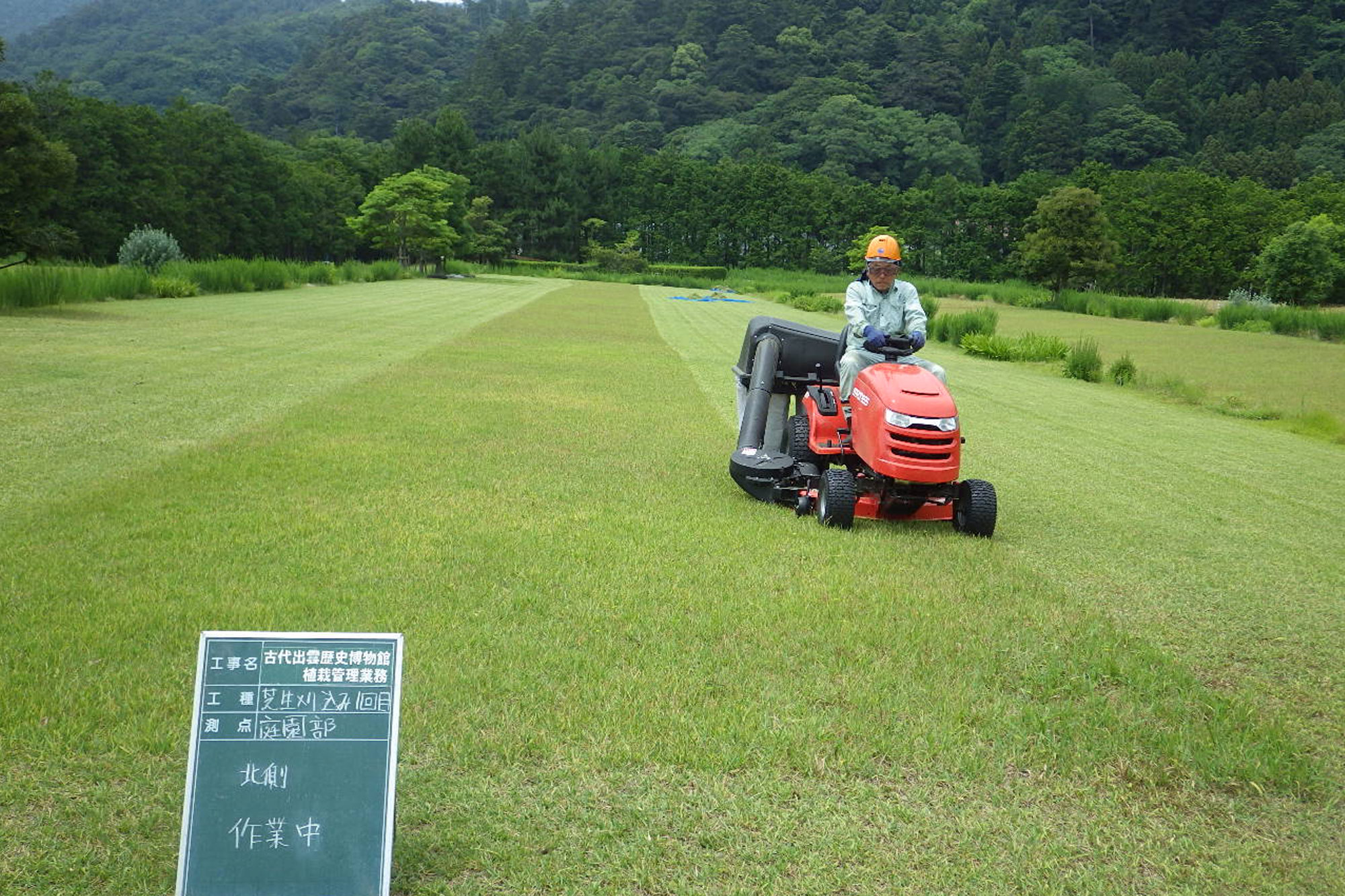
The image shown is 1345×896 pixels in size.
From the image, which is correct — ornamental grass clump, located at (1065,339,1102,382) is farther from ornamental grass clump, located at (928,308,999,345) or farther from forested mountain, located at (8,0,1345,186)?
forested mountain, located at (8,0,1345,186)

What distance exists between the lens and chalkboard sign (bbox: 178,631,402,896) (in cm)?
279

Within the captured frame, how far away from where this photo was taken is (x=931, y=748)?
13.7 feet

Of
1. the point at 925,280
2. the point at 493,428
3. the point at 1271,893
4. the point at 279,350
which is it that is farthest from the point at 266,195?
the point at 1271,893

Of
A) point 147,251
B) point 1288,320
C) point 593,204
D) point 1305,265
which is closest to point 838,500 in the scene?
point 147,251

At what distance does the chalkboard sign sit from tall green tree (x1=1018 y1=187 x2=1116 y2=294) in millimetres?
65507

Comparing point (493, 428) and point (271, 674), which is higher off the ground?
point (271, 674)

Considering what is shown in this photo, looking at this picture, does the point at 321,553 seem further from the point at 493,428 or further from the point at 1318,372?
the point at 1318,372

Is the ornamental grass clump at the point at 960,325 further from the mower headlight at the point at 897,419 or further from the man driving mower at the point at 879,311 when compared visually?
the mower headlight at the point at 897,419

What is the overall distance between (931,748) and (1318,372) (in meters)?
25.0

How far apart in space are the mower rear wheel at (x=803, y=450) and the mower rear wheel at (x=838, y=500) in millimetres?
696

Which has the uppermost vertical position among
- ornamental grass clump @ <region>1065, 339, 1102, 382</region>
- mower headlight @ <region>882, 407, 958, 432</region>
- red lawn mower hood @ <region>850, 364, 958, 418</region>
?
red lawn mower hood @ <region>850, 364, 958, 418</region>

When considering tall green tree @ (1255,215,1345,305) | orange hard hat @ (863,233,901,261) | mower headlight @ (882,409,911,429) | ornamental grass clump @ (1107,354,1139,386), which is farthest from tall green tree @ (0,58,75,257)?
tall green tree @ (1255,215,1345,305)

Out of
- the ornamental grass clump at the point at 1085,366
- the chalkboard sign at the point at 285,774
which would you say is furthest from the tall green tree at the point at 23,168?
the chalkboard sign at the point at 285,774

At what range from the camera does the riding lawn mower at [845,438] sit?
23.9ft
